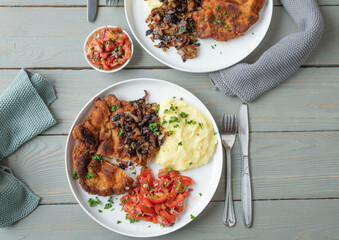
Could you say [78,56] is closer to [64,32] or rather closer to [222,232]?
[64,32]

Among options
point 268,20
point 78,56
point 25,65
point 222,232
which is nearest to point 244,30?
point 268,20

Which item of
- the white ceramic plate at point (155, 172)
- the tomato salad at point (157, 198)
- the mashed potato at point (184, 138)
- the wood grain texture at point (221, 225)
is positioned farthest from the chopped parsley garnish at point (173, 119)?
the wood grain texture at point (221, 225)

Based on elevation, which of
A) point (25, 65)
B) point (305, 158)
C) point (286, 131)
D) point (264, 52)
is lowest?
point (305, 158)

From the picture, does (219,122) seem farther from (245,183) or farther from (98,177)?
(98,177)

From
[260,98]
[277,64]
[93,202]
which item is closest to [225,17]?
[277,64]

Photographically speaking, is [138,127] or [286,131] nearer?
[138,127]
